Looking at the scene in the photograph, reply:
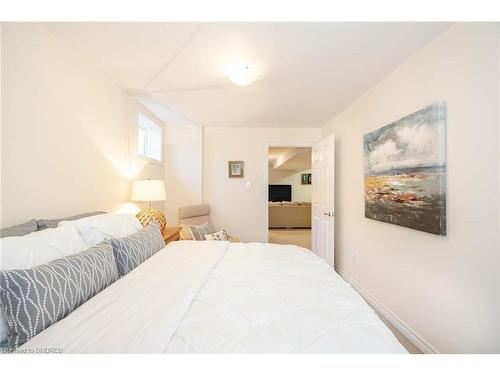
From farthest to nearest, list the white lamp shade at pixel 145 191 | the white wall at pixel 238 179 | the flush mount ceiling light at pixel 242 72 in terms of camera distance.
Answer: the white wall at pixel 238 179 < the white lamp shade at pixel 145 191 < the flush mount ceiling light at pixel 242 72

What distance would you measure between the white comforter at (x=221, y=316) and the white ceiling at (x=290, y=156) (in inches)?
148

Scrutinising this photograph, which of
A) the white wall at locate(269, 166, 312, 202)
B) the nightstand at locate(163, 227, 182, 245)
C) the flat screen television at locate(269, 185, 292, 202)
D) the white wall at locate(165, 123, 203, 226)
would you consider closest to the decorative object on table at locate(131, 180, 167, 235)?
the nightstand at locate(163, 227, 182, 245)

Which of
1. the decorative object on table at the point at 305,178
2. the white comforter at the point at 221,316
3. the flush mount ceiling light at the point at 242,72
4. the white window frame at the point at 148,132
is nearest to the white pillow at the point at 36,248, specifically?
the white comforter at the point at 221,316

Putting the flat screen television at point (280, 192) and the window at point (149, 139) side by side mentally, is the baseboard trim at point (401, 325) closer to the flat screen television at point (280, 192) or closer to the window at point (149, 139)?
the window at point (149, 139)

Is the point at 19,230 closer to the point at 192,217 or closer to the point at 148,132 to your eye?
the point at 192,217

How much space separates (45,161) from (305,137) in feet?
11.6

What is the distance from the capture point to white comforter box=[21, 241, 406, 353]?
2.42ft

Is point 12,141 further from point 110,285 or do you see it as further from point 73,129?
point 110,285

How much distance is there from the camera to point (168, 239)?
2.50 m

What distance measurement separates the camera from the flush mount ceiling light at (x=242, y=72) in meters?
1.84

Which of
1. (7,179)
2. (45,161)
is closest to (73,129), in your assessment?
(45,161)

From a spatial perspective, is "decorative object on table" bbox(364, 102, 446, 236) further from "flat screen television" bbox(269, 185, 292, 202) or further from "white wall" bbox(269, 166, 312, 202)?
"white wall" bbox(269, 166, 312, 202)

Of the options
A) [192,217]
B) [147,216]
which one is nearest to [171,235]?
[147,216]

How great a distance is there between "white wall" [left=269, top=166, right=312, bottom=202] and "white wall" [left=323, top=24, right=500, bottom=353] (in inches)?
290
